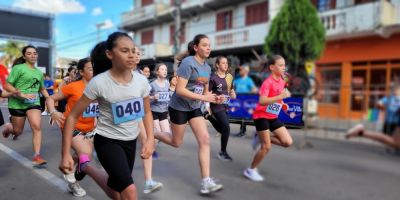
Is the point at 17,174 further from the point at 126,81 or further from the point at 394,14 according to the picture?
the point at 394,14

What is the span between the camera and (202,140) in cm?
318

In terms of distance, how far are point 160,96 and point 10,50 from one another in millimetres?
1334

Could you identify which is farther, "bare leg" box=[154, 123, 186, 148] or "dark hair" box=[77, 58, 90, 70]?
"dark hair" box=[77, 58, 90, 70]

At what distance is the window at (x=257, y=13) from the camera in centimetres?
1511

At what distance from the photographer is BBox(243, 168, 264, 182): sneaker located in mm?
3420

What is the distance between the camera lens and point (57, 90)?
3.41 m

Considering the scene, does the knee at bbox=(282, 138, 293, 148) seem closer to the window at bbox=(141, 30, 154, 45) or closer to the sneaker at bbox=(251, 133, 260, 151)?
the sneaker at bbox=(251, 133, 260, 151)

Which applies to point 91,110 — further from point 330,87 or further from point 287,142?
point 330,87

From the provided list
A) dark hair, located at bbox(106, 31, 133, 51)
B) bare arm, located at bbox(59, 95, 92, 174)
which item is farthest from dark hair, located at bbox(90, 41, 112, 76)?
bare arm, located at bbox(59, 95, 92, 174)

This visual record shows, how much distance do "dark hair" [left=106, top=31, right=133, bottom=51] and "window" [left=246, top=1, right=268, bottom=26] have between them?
13.4m

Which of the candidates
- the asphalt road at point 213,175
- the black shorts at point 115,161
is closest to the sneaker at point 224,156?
the asphalt road at point 213,175

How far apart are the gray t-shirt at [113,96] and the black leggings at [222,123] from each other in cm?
49

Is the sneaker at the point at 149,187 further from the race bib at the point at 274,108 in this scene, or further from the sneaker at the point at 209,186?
the race bib at the point at 274,108

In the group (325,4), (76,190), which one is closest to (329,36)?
(325,4)
